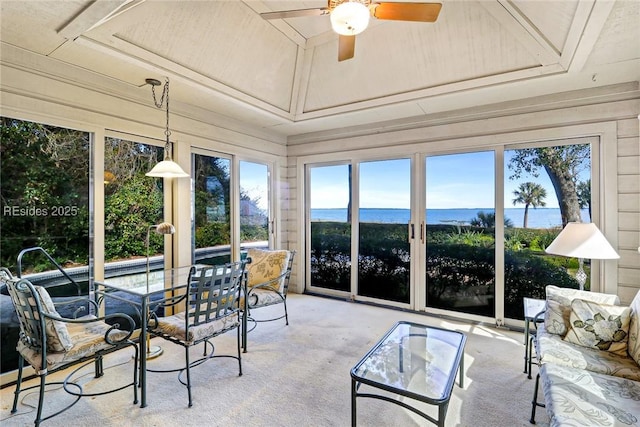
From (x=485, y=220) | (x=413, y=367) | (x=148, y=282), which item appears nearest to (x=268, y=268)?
(x=148, y=282)

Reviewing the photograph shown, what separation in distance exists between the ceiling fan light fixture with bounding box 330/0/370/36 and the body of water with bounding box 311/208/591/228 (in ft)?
8.90

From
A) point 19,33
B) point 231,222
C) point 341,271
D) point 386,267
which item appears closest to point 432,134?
point 386,267

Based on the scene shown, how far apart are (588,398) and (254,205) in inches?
159

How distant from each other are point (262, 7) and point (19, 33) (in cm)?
183

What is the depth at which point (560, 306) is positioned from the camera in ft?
7.64

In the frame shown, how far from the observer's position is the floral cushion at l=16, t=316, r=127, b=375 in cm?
188

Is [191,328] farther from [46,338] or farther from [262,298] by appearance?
[262,298]

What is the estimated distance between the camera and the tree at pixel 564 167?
3283mm

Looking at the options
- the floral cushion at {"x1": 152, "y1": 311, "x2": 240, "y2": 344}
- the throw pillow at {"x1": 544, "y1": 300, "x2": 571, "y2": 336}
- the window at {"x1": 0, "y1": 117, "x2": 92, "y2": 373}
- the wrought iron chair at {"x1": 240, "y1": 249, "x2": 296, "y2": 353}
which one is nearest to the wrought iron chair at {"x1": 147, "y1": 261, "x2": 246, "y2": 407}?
the floral cushion at {"x1": 152, "y1": 311, "x2": 240, "y2": 344}

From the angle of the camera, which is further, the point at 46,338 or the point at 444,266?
the point at 444,266

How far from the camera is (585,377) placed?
1.75 m

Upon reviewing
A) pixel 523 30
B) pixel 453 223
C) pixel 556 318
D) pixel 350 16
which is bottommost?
pixel 556 318

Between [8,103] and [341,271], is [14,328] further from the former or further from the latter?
[341,271]

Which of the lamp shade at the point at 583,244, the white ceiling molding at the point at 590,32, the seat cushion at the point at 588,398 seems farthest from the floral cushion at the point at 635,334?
the white ceiling molding at the point at 590,32
